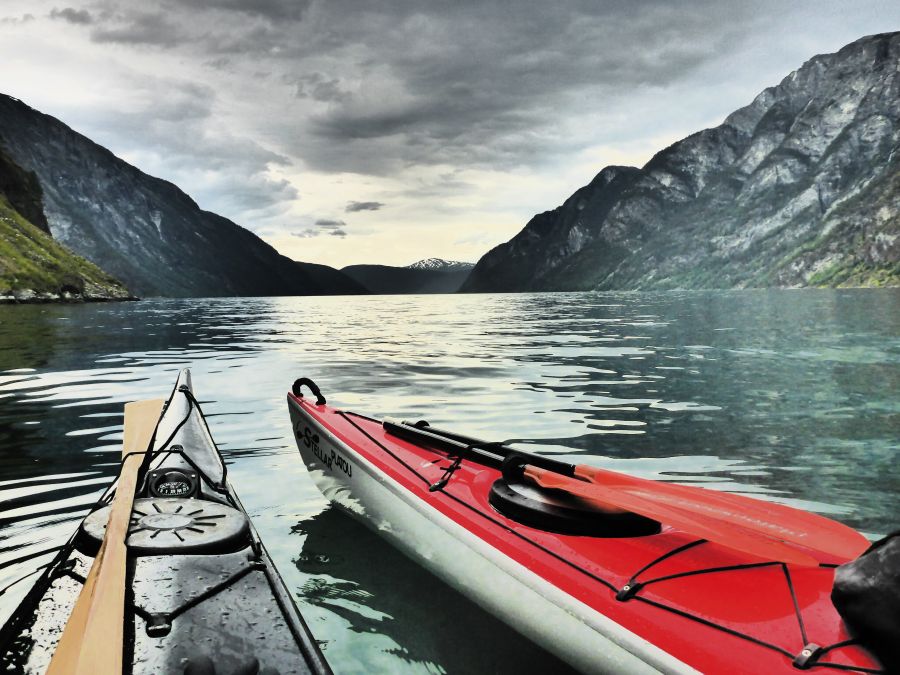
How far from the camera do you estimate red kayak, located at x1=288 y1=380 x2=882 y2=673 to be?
3.16 meters

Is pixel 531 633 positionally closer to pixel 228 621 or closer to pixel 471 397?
pixel 228 621

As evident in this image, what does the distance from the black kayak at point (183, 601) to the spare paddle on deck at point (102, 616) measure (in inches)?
9.8

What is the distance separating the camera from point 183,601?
3494 millimetres

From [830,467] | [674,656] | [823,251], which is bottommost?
[830,467]

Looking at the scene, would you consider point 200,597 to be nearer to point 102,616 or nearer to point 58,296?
point 102,616

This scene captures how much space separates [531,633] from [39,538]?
5.08 m

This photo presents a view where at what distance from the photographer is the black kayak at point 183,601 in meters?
3.03

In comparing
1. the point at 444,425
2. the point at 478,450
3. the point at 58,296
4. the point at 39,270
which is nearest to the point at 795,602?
the point at 478,450

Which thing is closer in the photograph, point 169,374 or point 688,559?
point 688,559

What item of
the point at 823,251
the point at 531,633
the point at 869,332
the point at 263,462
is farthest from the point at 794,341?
the point at 823,251

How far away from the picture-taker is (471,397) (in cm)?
1431

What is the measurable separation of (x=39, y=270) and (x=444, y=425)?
340ft

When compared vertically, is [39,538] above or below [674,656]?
below

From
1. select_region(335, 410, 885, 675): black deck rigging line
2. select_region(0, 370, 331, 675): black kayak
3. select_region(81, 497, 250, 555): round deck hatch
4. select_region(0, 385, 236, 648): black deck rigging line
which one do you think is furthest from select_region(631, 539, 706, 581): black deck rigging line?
select_region(0, 385, 236, 648): black deck rigging line
